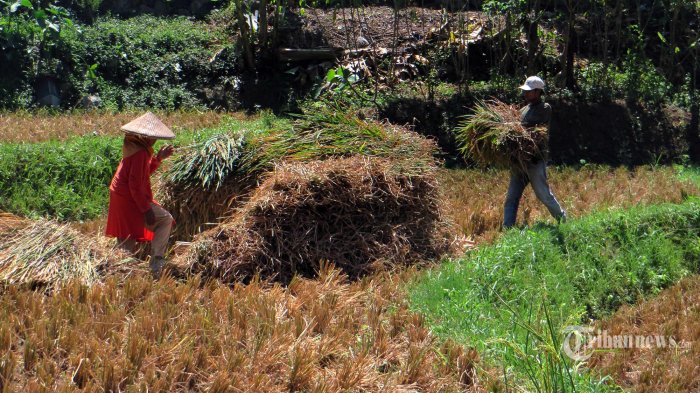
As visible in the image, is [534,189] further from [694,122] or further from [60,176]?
[694,122]

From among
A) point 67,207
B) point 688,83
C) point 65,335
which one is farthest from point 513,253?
point 688,83

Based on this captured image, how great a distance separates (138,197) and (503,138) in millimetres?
3534

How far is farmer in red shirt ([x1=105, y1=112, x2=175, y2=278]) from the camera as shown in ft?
23.1

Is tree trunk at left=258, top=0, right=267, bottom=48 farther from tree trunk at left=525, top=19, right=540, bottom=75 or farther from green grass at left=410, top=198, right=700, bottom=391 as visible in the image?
green grass at left=410, top=198, right=700, bottom=391

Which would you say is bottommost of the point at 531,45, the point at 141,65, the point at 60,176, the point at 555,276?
the point at 555,276

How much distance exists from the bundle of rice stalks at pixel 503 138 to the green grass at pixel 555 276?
0.80 metres

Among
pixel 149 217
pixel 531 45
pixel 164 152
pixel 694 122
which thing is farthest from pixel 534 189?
pixel 694 122

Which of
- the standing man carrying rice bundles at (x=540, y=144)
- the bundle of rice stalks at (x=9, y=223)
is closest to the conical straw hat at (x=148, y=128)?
the bundle of rice stalks at (x=9, y=223)

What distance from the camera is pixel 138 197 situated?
277 inches

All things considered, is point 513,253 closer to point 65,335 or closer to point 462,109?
point 65,335

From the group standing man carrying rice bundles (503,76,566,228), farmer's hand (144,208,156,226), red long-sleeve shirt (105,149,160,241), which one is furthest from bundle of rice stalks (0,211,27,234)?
standing man carrying rice bundles (503,76,566,228)

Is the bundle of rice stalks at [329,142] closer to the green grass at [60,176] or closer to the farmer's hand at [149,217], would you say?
the green grass at [60,176]

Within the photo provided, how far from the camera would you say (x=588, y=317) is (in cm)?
671

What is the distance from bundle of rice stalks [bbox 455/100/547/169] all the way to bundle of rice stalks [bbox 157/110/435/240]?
20.2 inches
